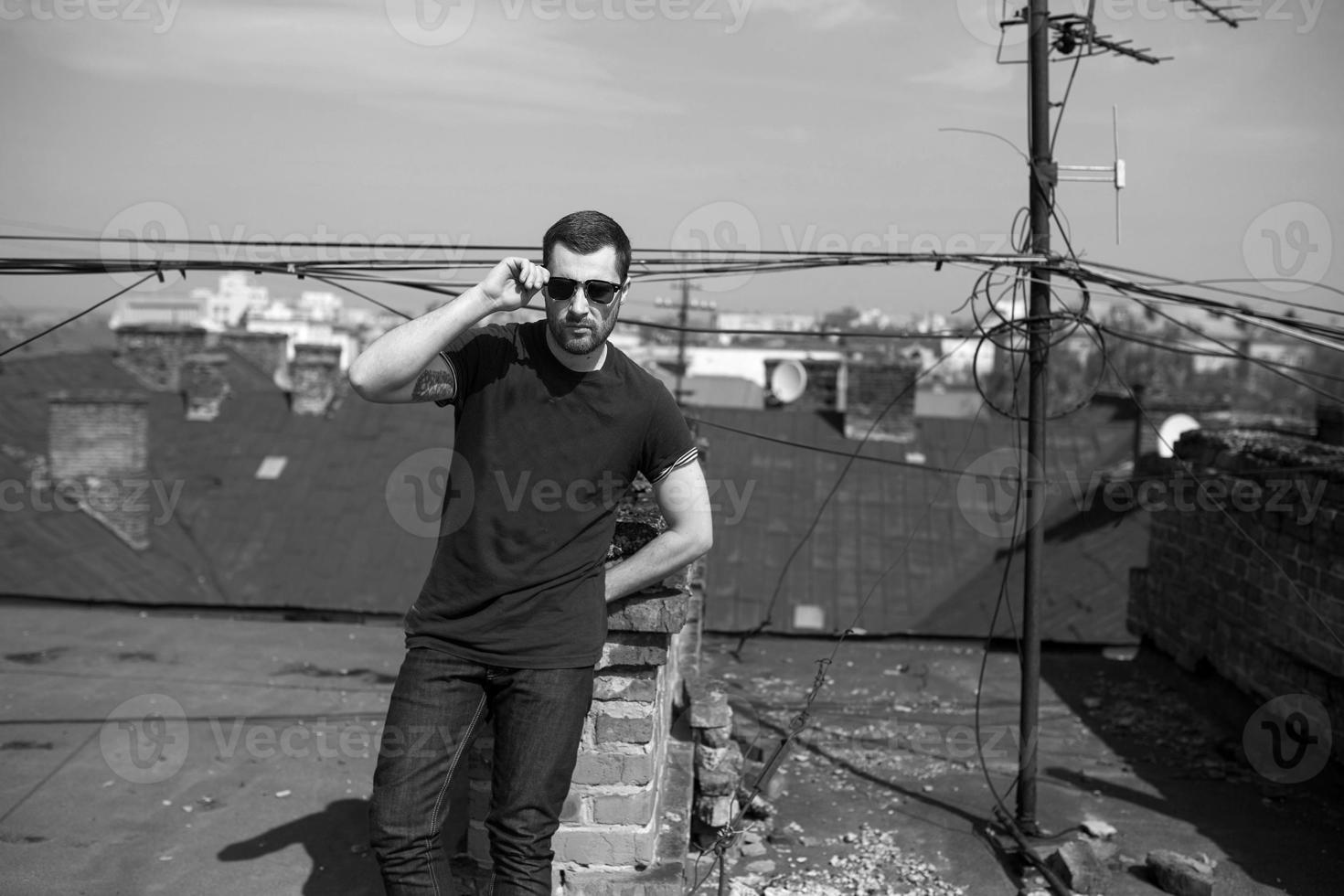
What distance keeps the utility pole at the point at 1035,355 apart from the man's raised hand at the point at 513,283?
290cm

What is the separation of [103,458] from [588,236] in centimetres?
1067

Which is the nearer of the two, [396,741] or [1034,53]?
[396,741]

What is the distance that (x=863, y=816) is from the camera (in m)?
5.33

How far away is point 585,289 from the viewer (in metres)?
2.99

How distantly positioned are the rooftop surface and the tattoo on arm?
221cm

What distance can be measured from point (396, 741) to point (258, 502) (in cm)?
995

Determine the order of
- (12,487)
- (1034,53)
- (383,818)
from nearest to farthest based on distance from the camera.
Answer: (383,818), (1034,53), (12,487)

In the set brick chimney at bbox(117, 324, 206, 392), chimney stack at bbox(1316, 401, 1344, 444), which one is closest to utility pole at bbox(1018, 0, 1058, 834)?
chimney stack at bbox(1316, 401, 1344, 444)

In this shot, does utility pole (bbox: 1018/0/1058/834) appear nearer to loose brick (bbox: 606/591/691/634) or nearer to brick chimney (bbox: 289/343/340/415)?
loose brick (bbox: 606/591/691/634)

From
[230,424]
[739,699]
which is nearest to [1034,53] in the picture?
[739,699]

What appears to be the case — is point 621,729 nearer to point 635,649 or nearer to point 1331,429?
point 635,649

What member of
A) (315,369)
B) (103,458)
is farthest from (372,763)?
(315,369)

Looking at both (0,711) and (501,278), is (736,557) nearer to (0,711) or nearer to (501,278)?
(0,711)

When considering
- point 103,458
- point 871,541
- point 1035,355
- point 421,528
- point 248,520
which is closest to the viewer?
point 1035,355
